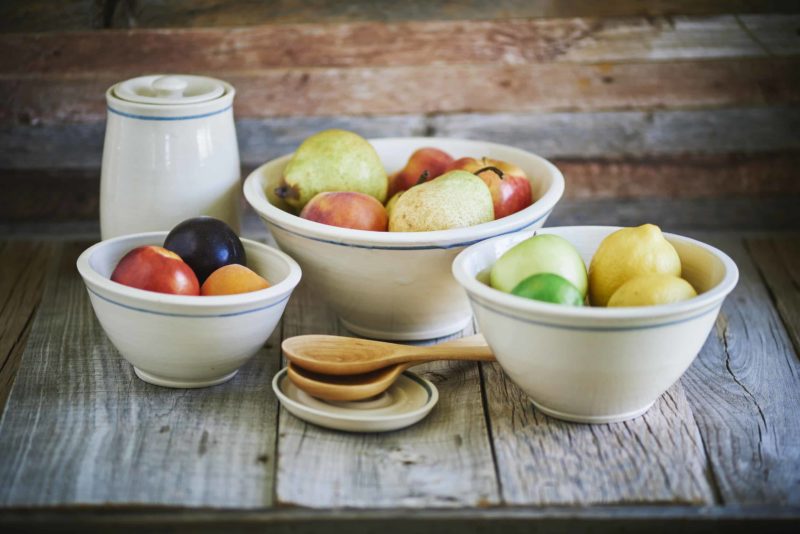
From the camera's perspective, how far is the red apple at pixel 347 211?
37.8 inches

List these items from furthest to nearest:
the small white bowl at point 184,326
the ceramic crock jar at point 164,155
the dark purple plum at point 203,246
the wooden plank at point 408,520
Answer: the ceramic crock jar at point 164,155, the dark purple plum at point 203,246, the small white bowl at point 184,326, the wooden plank at point 408,520

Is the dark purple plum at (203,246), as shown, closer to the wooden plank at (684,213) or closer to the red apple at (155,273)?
the red apple at (155,273)

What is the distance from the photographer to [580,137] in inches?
54.7

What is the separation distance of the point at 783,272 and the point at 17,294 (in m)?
0.99

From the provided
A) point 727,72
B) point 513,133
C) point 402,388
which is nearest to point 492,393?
point 402,388

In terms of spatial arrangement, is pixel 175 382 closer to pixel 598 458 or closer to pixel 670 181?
pixel 598 458

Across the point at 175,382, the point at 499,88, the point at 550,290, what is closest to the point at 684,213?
the point at 499,88

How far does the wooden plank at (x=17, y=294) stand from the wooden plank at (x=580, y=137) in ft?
0.43

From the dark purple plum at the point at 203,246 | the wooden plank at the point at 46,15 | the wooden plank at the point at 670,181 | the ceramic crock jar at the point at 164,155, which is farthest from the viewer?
the wooden plank at the point at 670,181

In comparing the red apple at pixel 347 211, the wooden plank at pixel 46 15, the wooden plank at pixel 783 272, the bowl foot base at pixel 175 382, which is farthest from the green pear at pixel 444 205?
the wooden plank at pixel 46 15

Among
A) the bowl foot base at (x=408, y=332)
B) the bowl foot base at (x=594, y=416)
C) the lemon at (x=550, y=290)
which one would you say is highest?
the lemon at (x=550, y=290)

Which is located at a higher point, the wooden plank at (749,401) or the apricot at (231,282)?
the apricot at (231,282)

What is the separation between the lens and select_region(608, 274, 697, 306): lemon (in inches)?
32.1

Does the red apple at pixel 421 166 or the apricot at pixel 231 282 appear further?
the red apple at pixel 421 166
